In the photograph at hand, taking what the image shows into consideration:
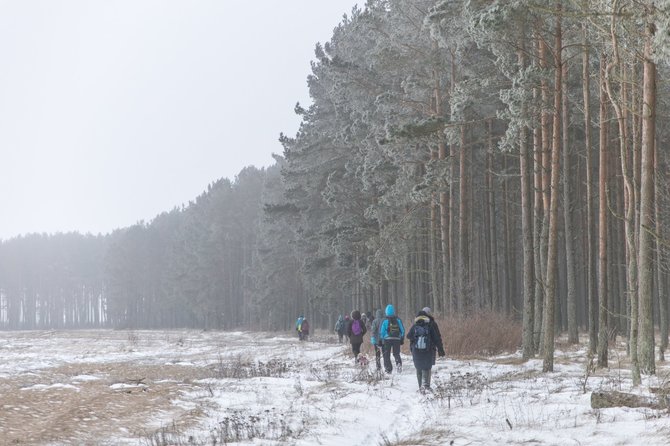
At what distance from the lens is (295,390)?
13289 millimetres

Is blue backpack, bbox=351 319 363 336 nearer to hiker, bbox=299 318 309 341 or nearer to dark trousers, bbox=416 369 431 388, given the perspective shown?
dark trousers, bbox=416 369 431 388

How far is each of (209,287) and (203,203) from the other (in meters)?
15.2

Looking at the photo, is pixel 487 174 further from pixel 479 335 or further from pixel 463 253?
pixel 479 335

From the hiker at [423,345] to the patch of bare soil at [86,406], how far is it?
433 cm

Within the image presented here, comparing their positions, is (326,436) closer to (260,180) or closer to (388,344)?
(388,344)

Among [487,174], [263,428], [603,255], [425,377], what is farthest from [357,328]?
[487,174]

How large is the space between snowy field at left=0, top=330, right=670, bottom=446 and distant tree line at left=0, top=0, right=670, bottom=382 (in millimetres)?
2021

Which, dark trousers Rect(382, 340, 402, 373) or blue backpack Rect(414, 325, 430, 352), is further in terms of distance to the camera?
dark trousers Rect(382, 340, 402, 373)

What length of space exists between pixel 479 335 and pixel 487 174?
10.6 metres

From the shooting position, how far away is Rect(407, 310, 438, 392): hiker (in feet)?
41.4

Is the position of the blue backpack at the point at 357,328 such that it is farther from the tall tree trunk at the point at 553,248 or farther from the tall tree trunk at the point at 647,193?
the tall tree trunk at the point at 647,193

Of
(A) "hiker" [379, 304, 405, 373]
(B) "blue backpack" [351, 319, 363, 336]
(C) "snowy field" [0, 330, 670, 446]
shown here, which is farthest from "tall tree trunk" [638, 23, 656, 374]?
(B) "blue backpack" [351, 319, 363, 336]

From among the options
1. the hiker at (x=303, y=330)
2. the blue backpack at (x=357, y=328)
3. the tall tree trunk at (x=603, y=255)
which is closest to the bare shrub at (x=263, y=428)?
the tall tree trunk at (x=603, y=255)

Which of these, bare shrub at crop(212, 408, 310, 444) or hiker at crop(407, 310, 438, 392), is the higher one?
hiker at crop(407, 310, 438, 392)
